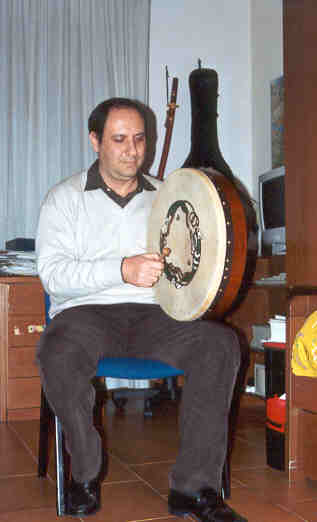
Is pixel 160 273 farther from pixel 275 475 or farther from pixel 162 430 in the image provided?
pixel 162 430

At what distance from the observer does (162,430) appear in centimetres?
247

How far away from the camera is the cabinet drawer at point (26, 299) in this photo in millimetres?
2713

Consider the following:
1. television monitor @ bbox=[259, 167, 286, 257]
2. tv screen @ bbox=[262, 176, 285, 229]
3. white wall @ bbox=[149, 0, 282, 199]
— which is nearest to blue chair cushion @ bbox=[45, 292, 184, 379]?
television monitor @ bbox=[259, 167, 286, 257]

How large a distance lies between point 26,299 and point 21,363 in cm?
29

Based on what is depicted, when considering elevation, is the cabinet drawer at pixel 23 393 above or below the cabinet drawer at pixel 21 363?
below

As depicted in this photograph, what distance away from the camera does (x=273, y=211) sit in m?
2.92

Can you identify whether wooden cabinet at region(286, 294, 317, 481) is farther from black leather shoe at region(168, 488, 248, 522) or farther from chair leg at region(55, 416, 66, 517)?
chair leg at region(55, 416, 66, 517)

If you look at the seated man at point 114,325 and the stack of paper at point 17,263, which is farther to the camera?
the stack of paper at point 17,263

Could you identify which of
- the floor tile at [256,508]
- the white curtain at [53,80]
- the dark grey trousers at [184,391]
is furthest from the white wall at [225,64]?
the floor tile at [256,508]

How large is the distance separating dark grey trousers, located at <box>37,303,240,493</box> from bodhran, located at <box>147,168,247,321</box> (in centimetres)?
9

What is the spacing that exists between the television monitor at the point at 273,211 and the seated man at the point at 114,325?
3.32 feet

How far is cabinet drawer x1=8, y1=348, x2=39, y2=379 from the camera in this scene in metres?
2.69

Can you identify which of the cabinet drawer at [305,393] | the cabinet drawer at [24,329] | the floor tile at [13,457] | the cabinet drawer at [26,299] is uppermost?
the cabinet drawer at [26,299]

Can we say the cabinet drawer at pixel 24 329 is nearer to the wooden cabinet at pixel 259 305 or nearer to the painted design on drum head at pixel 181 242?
the wooden cabinet at pixel 259 305
